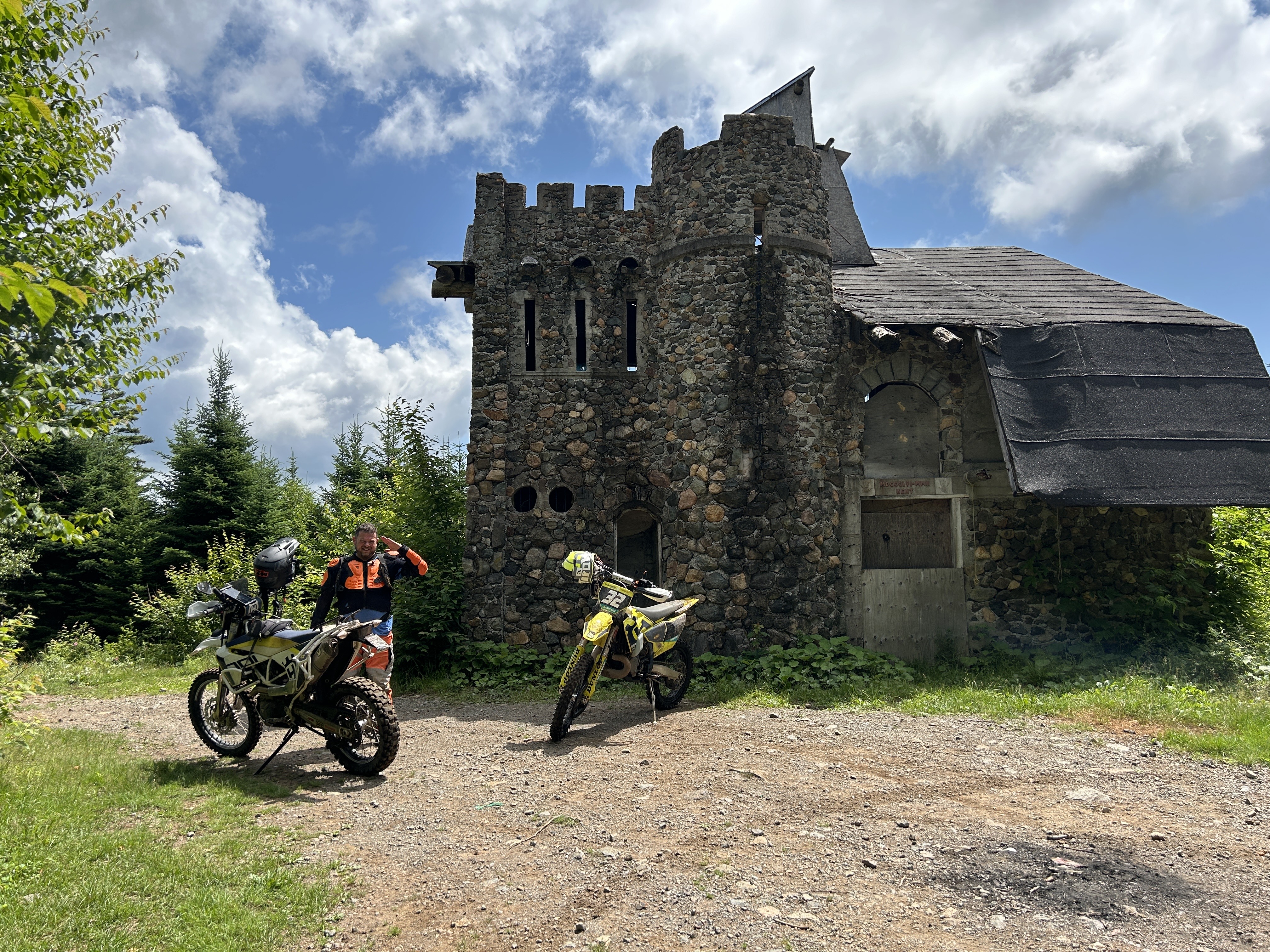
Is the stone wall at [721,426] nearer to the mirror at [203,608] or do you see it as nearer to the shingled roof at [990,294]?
the shingled roof at [990,294]

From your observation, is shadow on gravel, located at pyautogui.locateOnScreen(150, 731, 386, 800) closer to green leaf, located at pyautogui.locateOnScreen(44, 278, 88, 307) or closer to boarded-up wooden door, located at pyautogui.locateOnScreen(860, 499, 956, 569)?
green leaf, located at pyautogui.locateOnScreen(44, 278, 88, 307)

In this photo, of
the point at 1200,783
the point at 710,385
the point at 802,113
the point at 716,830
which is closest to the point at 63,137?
the point at 710,385

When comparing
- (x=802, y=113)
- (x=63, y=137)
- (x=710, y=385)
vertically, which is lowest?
(x=710, y=385)

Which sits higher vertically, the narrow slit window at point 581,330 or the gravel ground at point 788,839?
the narrow slit window at point 581,330

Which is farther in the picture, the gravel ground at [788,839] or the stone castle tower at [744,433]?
the stone castle tower at [744,433]

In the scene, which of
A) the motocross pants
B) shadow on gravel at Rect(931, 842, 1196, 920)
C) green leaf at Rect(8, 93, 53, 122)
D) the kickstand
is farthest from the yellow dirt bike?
green leaf at Rect(8, 93, 53, 122)

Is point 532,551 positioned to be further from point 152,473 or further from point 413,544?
point 152,473

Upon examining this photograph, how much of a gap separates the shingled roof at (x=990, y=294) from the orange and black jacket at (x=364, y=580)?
660 centimetres

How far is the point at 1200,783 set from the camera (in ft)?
16.8

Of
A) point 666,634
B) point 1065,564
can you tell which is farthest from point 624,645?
point 1065,564

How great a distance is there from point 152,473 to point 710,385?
51.1 feet

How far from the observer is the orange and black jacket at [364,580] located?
6477 mm

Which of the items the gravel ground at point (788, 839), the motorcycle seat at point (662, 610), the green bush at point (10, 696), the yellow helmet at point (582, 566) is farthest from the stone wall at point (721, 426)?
the green bush at point (10, 696)

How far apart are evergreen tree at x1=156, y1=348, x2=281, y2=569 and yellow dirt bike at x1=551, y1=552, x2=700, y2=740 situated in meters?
11.4
